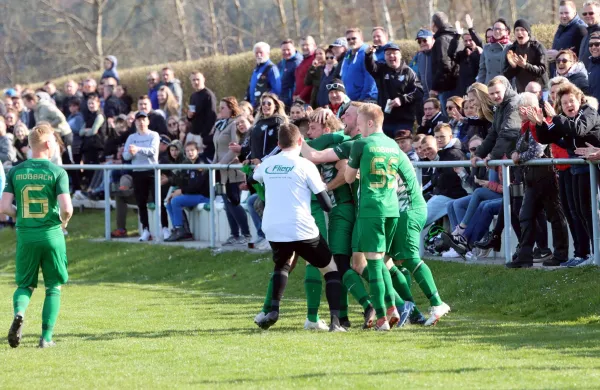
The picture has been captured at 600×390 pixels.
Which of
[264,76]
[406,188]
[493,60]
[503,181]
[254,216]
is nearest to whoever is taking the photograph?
[406,188]

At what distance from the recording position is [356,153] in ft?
35.2

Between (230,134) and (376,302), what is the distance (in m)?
7.92

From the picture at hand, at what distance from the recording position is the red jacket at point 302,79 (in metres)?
20.1

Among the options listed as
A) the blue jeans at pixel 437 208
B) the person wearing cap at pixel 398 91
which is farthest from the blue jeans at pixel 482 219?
the person wearing cap at pixel 398 91

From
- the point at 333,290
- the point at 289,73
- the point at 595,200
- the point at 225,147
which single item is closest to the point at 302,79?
the point at 289,73

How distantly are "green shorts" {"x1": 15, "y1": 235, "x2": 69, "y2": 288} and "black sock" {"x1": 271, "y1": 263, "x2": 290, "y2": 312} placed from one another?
198 centimetres

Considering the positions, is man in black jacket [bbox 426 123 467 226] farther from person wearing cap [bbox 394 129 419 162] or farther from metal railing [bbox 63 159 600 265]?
person wearing cap [bbox 394 129 419 162]

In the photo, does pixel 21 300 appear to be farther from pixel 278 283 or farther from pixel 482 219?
pixel 482 219

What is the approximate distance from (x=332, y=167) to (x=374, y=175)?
86 centimetres

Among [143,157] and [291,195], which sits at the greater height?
[291,195]

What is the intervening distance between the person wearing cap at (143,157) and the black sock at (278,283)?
8791 mm

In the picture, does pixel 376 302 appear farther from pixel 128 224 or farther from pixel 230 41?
pixel 230 41

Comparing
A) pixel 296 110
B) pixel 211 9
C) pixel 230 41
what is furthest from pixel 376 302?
pixel 230 41

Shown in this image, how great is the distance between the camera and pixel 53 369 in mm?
9305
